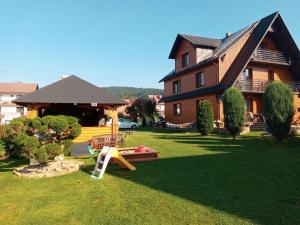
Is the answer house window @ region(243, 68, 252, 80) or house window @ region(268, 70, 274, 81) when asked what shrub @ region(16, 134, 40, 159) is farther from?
house window @ region(268, 70, 274, 81)

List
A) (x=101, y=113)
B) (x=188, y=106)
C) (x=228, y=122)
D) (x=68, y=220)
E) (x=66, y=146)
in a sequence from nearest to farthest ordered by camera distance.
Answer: (x=68, y=220), (x=66, y=146), (x=228, y=122), (x=101, y=113), (x=188, y=106)

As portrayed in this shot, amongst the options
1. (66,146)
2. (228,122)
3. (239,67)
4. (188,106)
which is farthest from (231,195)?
(188,106)

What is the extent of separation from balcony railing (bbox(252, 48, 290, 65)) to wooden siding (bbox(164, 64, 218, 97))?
381cm

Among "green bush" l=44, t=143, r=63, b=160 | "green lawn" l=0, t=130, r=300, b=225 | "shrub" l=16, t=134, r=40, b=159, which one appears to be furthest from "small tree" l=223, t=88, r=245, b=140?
"shrub" l=16, t=134, r=40, b=159

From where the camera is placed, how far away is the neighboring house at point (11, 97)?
6144 centimetres

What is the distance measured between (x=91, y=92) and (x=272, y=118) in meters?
9.88

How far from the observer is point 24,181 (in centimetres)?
823

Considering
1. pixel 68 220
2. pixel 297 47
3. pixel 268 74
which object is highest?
pixel 297 47

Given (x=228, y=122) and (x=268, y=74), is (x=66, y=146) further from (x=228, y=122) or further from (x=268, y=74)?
(x=268, y=74)

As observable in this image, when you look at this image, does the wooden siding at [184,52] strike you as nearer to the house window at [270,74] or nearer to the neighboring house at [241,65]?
the neighboring house at [241,65]

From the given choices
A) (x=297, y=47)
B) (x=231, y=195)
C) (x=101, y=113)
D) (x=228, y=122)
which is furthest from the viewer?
(x=297, y=47)

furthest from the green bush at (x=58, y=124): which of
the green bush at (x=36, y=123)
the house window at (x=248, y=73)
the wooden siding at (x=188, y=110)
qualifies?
the house window at (x=248, y=73)

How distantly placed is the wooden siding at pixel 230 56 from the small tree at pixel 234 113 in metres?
6.72

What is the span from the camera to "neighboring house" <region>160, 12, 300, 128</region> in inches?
966
